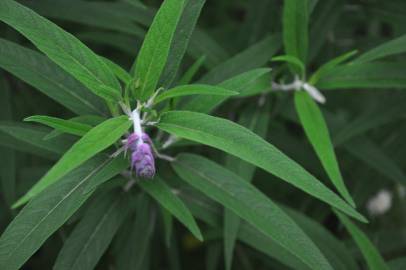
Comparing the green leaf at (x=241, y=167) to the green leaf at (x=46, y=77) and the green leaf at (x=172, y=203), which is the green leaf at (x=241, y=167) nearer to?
the green leaf at (x=172, y=203)

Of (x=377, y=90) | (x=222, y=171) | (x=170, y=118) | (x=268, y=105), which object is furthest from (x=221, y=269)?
(x=170, y=118)

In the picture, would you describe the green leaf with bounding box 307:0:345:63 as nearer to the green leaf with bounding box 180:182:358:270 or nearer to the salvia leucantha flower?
the green leaf with bounding box 180:182:358:270

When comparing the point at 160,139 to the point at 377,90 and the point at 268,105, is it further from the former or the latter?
the point at 377,90

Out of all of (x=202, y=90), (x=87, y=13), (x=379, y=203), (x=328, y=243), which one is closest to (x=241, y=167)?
(x=328, y=243)

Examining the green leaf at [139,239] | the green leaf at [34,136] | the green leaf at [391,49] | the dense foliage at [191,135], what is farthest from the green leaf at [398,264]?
the green leaf at [34,136]

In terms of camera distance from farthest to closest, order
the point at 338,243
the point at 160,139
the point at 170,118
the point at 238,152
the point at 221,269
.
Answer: the point at 221,269
the point at 338,243
the point at 160,139
the point at 170,118
the point at 238,152

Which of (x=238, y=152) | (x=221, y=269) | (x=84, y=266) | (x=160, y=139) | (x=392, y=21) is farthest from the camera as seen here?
(x=221, y=269)

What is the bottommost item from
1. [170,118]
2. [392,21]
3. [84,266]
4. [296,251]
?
[84,266]

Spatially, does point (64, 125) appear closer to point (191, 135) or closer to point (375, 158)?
point (191, 135)
